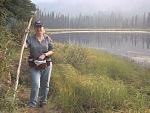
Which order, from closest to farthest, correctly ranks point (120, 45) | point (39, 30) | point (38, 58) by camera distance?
point (39, 30) → point (38, 58) → point (120, 45)

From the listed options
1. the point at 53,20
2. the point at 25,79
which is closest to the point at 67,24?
the point at 53,20

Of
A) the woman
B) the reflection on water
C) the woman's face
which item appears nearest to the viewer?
the woman's face

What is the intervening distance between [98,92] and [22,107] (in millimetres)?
1775

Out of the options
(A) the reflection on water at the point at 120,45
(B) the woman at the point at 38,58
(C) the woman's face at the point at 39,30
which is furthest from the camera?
(A) the reflection on water at the point at 120,45

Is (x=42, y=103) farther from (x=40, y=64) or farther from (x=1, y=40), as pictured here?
(x=1, y=40)

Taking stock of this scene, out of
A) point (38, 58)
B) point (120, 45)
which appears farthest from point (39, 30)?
point (120, 45)

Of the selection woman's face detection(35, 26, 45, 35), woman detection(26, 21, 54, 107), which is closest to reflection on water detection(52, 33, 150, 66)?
woman detection(26, 21, 54, 107)

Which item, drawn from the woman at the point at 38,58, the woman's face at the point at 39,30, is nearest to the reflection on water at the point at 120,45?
the woman at the point at 38,58

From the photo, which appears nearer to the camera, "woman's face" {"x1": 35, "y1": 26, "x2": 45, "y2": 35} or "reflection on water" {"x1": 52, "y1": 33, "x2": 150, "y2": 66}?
"woman's face" {"x1": 35, "y1": 26, "x2": 45, "y2": 35}

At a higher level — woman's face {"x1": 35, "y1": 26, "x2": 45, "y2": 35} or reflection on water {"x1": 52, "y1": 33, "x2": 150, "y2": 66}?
woman's face {"x1": 35, "y1": 26, "x2": 45, "y2": 35}

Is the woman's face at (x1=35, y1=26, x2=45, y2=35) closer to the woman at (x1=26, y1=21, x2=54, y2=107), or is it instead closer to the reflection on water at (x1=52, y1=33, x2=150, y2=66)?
the woman at (x1=26, y1=21, x2=54, y2=107)

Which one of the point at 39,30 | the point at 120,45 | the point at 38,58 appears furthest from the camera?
the point at 120,45

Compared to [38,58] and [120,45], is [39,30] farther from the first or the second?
[120,45]

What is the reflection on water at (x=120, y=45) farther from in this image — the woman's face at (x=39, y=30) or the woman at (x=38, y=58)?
the woman's face at (x=39, y=30)
